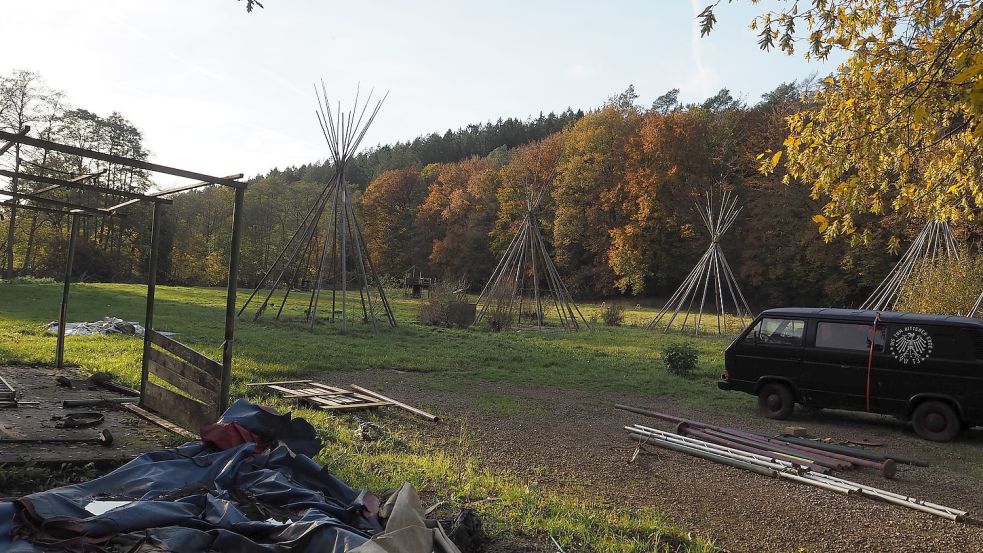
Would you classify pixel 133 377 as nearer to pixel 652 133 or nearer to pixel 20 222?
pixel 20 222

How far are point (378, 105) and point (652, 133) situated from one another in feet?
83.0

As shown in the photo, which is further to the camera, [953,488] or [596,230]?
[596,230]

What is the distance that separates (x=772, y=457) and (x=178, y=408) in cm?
595

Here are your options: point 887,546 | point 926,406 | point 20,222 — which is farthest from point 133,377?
point 20,222

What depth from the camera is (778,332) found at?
9.02 metres

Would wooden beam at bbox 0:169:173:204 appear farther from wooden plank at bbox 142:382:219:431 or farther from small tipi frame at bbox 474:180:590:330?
small tipi frame at bbox 474:180:590:330

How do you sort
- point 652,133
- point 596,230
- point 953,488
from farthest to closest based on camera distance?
point 596,230 → point 652,133 → point 953,488

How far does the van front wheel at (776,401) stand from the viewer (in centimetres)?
883

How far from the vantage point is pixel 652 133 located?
3853 centimetres

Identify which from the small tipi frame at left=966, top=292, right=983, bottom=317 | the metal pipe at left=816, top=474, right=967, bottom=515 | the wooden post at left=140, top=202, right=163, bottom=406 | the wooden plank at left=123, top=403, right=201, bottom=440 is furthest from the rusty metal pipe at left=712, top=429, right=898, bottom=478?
the small tipi frame at left=966, top=292, right=983, bottom=317

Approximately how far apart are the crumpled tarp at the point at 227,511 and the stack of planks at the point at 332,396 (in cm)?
301

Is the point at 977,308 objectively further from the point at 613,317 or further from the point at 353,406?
the point at 353,406

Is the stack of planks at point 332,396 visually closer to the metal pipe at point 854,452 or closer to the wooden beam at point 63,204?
the wooden beam at point 63,204

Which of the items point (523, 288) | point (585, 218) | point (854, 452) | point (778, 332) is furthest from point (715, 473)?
point (585, 218)
